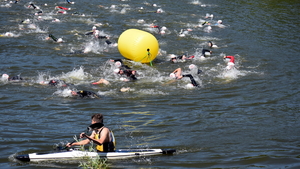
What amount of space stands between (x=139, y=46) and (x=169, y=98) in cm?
391

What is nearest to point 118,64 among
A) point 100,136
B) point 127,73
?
point 127,73

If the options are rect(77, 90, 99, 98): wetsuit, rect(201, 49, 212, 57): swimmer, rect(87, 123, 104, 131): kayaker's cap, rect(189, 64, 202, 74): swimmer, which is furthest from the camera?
rect(201, 49, 212, 57): swimmer

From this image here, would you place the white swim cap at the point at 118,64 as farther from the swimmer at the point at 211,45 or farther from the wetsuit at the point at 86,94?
the swimmer at the point at 211,45

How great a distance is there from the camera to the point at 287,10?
102 ft

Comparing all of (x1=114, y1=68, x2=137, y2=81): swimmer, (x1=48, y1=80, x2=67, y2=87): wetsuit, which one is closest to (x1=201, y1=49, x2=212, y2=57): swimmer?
(x1=114, y1=68, x2=137, y2=81): swimmer

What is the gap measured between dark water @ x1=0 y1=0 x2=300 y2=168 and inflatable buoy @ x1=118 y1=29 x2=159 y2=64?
0.46 meters

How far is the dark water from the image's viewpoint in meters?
8.70

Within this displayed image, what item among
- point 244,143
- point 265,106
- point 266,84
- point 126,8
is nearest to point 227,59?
point 266,84

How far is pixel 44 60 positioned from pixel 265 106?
32.5 ft

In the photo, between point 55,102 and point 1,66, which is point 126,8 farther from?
point 55,102

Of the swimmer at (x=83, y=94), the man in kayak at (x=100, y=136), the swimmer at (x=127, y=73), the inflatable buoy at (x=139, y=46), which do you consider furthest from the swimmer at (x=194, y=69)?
the man in kayak at (x=100, y=136)

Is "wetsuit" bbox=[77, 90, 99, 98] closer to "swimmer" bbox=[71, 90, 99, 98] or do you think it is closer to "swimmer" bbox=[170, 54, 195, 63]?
"swimmer" bbox=[71, 90, 99, 98]

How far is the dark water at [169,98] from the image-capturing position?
870cm

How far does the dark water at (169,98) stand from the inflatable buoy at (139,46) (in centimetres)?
46
